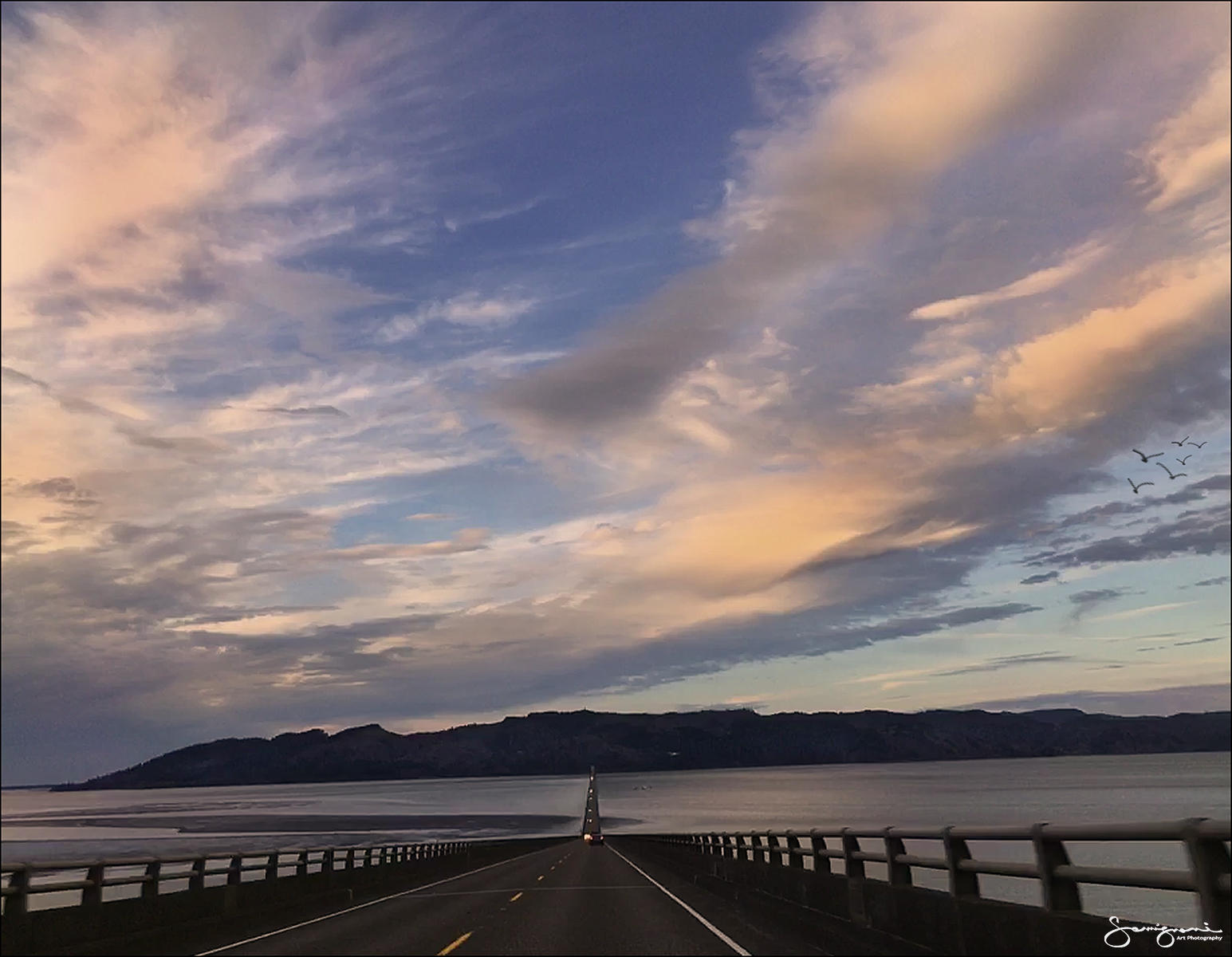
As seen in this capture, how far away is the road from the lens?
14.7m

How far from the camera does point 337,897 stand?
27438 millimetres

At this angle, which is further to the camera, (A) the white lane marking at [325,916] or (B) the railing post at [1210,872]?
(A) the white lane marking at [325,916]

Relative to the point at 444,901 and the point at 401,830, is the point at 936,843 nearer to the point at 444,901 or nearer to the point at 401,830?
the point at 401,830

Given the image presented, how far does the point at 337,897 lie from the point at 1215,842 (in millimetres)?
24787

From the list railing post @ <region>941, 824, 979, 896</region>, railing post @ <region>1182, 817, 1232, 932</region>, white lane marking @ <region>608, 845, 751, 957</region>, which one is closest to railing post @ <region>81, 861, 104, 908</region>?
white lane marking @ <region>608, 845, 751, 957</region>

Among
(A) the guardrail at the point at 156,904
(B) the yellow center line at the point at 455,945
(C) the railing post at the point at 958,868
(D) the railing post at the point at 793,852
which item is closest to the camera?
(C) the railing post at the point at 958,868

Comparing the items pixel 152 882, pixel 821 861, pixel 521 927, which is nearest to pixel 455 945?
pixel 521 927

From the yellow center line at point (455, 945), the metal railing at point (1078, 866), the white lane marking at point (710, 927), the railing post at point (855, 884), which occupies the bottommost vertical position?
the white lane marking at point (710, 927)

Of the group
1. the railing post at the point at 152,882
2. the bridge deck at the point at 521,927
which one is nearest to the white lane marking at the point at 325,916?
the bridge deck at the point at 521,927

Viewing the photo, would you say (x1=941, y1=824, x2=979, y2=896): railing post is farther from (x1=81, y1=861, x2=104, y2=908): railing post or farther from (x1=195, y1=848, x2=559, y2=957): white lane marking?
(x1=81, y1=861, x2=104, y2=908): railing post

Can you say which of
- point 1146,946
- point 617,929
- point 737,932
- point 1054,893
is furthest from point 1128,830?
point 617,929

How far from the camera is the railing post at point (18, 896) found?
13812 millimetres

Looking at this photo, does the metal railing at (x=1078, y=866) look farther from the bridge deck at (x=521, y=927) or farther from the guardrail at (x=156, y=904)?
the guardrail at (x=156, y=904)

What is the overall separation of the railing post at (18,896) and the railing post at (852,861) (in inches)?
439
